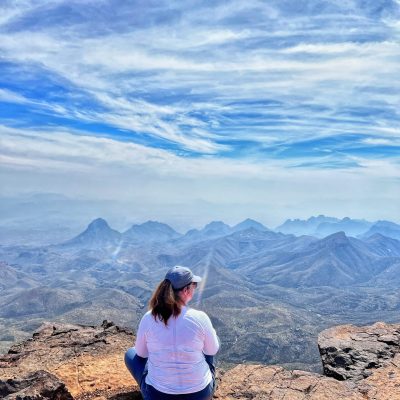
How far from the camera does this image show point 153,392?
12859mm

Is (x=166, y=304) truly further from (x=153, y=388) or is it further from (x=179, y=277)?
(x=153, y=388)

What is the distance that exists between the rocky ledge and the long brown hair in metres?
6.31

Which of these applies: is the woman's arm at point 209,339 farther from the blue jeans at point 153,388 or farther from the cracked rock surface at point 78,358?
the cracked rock surface at point 78,358

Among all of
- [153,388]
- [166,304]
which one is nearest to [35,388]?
[153,388]

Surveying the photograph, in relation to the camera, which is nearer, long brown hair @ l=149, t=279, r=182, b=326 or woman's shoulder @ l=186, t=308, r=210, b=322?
long brown hair @ l=149, t=279, r=182, b=326

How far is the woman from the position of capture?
1221 centimetres

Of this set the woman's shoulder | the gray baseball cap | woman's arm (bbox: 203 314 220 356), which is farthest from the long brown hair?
woman's arm (bbox: 203 314 220 356)

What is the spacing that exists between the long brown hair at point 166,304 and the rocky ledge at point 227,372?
6312 mm

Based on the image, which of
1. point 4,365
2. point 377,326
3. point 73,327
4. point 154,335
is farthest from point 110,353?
point 377,326

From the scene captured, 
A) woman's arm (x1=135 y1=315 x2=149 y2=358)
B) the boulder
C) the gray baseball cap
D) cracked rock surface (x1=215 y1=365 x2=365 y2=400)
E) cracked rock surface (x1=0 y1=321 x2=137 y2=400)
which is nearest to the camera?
the gray baseball cap

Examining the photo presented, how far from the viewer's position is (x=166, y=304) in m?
12.1

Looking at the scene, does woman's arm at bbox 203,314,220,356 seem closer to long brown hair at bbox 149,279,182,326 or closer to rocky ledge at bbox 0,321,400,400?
long brown hair at bbox 149,279,182,326

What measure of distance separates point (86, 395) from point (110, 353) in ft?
19.2

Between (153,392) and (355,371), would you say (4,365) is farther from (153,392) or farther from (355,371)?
(355,371)
